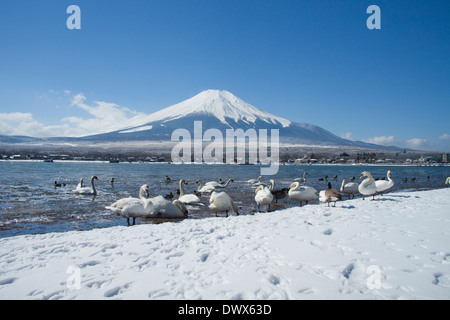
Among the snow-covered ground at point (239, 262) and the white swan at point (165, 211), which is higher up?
the snow-covered ground at point (239, 262)

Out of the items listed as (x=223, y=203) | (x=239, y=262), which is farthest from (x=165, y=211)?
(x=239, y=262)

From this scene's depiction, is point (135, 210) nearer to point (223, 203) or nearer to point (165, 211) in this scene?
point (165, 211)

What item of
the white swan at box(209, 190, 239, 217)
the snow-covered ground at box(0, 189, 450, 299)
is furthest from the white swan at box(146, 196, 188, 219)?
the snow-covered ground at box(0, 189, 450, 299)

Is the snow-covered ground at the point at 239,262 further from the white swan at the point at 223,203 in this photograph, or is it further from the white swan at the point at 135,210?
the white swan at the point at 223,203

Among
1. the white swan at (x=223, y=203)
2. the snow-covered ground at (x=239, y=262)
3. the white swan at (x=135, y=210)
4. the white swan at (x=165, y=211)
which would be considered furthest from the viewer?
the white swan at (x=223, y=203)

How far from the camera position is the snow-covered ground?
3.78 meters

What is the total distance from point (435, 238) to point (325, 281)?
3.76 meters

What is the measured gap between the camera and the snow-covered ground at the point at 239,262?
378cm

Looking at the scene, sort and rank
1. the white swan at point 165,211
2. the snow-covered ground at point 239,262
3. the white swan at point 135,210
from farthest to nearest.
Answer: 1. the white swan at point 165,211
2. the white swan at point 135,210
3. the snow-covered ground at point 239,262

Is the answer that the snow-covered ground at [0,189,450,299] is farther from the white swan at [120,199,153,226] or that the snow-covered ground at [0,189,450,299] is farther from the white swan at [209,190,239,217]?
the white swan at [209,190,239,217]

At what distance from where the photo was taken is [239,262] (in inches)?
191

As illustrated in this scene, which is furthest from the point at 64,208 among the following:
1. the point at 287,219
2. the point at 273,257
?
the point at 273,257

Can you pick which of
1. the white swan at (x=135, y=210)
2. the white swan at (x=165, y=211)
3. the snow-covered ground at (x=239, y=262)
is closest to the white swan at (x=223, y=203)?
the white swan at (x=165, y=211)
